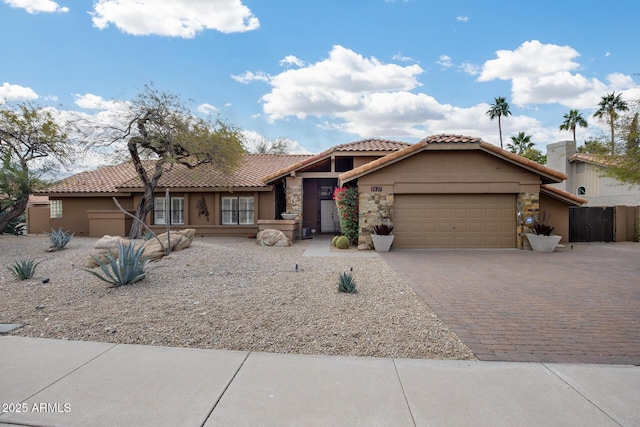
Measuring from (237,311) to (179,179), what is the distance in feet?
50.7

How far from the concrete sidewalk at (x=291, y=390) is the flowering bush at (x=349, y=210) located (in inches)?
420

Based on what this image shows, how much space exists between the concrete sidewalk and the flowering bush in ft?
35.0

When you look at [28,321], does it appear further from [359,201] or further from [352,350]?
[359,201]

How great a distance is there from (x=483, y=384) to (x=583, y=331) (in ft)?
8.16

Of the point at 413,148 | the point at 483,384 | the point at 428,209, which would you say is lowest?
the point at 483,384

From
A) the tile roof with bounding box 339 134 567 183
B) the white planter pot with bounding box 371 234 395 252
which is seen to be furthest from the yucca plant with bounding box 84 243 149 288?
the tile roof with bounding box 339 134 567 183

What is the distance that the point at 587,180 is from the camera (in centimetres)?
2297

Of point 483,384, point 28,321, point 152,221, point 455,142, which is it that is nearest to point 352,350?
point 483,384

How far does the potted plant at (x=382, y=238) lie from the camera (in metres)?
13.3

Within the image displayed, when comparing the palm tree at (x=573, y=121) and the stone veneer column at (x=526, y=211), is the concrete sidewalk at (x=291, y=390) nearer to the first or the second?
the stone veneer column at (x=526, y=211)

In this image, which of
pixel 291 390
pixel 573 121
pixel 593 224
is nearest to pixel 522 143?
pixel 573 121

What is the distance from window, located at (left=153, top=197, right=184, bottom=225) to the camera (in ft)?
64.2

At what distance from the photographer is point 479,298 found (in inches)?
266

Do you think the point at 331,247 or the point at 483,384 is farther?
the point at 331,247
